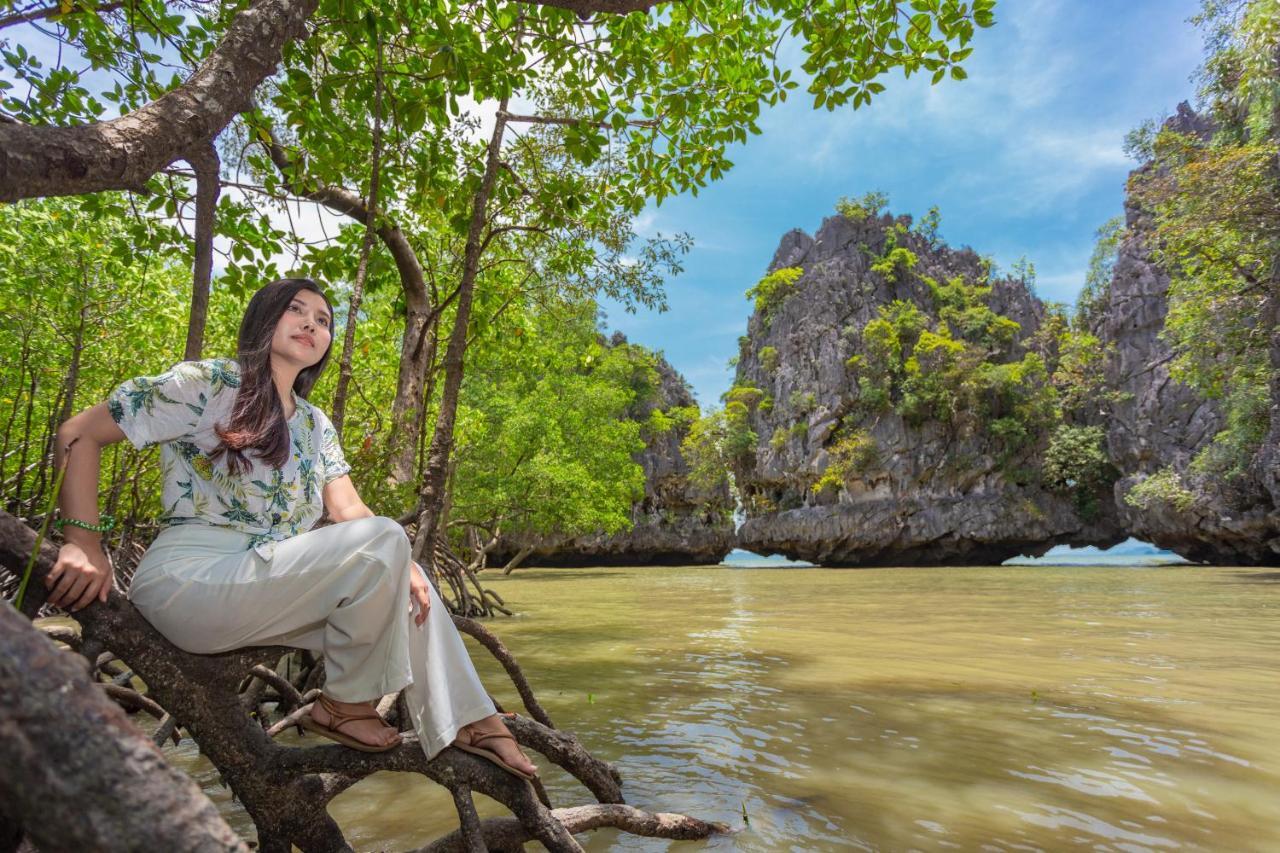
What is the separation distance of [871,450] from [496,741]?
36139mm

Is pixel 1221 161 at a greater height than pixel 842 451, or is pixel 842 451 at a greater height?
pixel 1221 161

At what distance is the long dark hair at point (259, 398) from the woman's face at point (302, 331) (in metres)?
0.02

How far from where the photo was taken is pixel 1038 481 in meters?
34.7

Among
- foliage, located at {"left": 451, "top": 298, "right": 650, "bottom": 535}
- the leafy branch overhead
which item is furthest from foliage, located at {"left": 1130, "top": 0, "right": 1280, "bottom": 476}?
the leafy branch overhead

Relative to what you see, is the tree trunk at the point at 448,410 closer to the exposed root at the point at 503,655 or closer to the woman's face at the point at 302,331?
the exposed root at the point at 503,655

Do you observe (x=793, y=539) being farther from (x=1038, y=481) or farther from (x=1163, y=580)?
(x=1163, y=580)

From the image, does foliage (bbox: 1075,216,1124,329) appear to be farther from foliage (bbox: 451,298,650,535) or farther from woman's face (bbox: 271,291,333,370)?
woman's face (bbox: 271,291,333,370)

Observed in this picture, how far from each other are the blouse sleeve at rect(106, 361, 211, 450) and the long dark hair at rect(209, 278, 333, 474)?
0.08 m

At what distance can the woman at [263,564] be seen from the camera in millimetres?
1721

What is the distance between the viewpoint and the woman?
1721 millimetres

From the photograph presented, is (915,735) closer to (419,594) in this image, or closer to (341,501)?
(419,594)

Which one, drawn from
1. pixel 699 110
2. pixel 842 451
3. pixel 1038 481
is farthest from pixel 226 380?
pixel 1038 481

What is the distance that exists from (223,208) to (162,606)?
4.61m

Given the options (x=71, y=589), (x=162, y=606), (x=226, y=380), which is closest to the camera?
(x=71, y=589)
